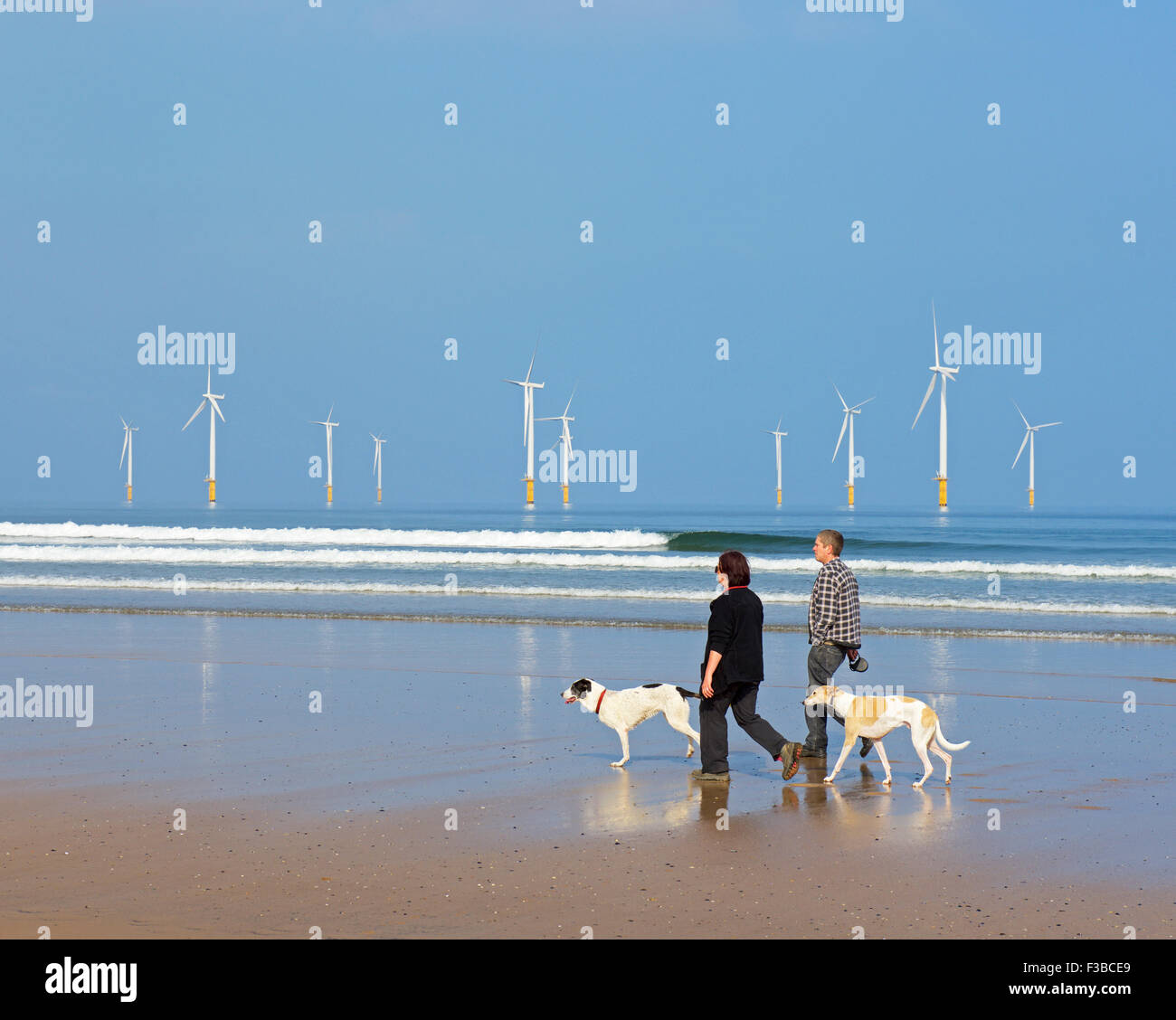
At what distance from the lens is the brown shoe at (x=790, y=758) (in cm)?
887

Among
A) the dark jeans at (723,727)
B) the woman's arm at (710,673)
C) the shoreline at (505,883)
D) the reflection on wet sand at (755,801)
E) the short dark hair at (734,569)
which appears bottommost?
the reflection on wet sand at (755,801)

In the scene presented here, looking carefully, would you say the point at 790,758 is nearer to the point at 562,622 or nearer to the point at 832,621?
the point at 832,621

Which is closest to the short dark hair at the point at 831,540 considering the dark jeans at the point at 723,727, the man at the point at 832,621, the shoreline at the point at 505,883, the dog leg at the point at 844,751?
the man at the point at 832,621

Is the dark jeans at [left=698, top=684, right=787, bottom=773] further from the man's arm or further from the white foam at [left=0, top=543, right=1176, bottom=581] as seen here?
the white foam at [left=0, top=543, right=1176, bottom=581]

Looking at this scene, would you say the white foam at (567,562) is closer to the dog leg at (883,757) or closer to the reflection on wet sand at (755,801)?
the dog leg at (883,757)

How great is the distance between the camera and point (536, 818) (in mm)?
7672

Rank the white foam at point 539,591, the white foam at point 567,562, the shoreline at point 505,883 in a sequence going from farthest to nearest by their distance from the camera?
the white foam at point 567,562 < the white foam at point 539,591 < the shoreline at point 505,883

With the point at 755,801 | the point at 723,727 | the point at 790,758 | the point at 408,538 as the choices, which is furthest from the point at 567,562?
the point at 755,801

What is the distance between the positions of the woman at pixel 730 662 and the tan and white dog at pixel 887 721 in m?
0.54

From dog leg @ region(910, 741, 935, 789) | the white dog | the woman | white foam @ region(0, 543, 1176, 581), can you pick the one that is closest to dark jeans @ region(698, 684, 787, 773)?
the woman

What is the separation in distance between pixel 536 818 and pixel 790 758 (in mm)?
2262

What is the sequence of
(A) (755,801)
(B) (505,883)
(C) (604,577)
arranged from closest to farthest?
(B) (505,883)
(A) (755,801)
(C) (604,577)

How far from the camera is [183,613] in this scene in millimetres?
22594
